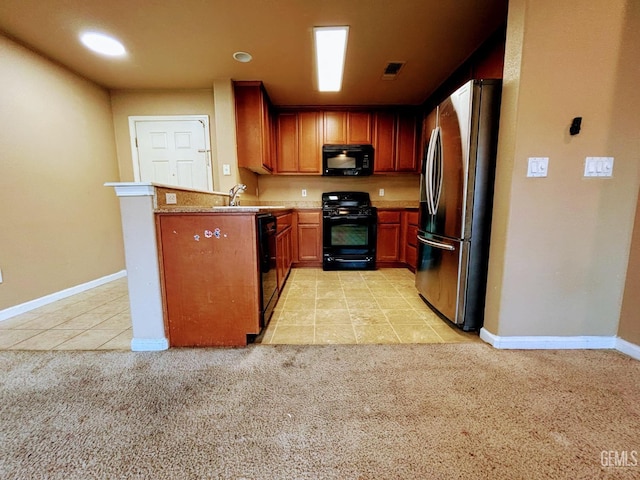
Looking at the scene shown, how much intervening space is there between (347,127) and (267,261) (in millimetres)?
2741

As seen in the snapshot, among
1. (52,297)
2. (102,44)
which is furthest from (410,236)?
(52,297)

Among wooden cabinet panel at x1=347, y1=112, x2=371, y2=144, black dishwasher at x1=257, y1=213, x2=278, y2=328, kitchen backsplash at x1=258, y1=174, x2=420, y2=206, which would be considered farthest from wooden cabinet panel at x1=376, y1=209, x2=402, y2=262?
black dishwasher at x1=257, y1=213, x2=278, y2=328

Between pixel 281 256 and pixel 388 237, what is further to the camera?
pixel 388 237

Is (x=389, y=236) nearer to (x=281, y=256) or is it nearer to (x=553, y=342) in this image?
(x=281, y=256)

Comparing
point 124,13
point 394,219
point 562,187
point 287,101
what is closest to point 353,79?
point 287,101

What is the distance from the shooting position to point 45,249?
97.1 inches

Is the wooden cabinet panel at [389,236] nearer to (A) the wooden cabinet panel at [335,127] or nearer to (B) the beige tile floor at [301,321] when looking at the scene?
(B) the beige tile floor at [301,321]

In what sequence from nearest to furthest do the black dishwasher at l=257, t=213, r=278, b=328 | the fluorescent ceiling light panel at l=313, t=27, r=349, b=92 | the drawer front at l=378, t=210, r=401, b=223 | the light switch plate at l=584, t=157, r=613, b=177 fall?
the light switch plate at l=584, t=157, r=613, b=177, the black dishwasher at l=257, t=213, r=278, b=328, the fluorescent ceiling light panel at l=313, t=27, r=349, b=92, the drawer front at l=378, t=210, r=401, b=223

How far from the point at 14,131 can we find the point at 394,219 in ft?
13.4

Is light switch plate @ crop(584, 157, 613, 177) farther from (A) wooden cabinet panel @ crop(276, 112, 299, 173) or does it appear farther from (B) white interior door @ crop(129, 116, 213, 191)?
(B) white interior door @ crop(129, 116, 213, 191)

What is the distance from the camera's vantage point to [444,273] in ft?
6.40

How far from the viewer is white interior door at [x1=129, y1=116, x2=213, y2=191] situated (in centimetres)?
330

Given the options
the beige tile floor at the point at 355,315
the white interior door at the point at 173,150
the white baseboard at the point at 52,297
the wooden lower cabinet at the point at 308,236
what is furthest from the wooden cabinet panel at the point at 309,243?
the white baseboard at the point at 52,297

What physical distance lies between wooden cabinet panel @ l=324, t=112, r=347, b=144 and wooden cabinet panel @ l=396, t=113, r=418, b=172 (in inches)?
Result: 31.6
